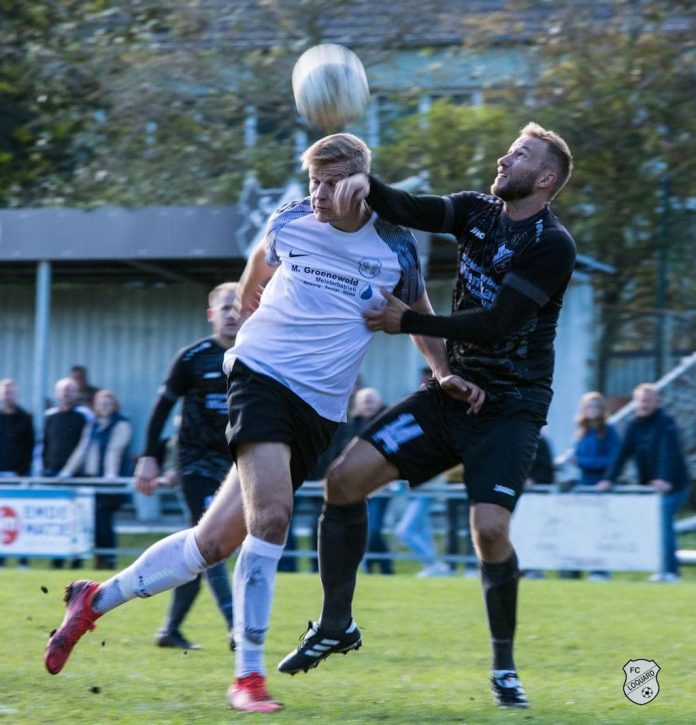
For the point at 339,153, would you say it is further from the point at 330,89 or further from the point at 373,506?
the point at 373,506

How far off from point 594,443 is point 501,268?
7.66 metres

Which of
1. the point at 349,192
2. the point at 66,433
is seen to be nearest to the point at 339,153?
the point at 349,192

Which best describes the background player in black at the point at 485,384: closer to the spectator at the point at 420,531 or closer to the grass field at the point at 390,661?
the grass field at the point at 390,661

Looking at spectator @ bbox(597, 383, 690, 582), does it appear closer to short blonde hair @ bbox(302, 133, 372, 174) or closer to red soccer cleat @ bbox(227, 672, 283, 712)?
short blonde hair @ bbox(302, 133, 372, 174)

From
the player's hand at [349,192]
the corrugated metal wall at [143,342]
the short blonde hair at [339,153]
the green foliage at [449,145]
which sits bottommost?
the player's hand at [349,192]

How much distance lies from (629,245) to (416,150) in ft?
10.4

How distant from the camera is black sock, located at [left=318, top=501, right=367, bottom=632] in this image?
238 inches

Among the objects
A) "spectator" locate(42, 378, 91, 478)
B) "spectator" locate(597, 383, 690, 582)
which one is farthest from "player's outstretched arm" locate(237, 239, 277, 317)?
"spectator" locate(42, 378, 91, 478)

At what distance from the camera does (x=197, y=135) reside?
2114 cm

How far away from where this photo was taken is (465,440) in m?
6.00

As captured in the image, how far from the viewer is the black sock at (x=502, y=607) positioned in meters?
5.82

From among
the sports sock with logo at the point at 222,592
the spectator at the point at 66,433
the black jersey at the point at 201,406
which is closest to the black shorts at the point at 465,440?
the black jersey at the point at 201,406

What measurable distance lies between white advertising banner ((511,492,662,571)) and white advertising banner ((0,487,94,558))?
3935 mm

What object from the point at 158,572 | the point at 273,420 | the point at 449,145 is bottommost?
the point at 158,572
